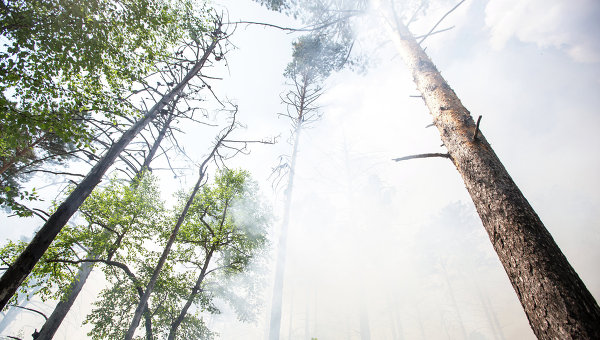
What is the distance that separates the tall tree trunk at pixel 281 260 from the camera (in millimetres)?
8289

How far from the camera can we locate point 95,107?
15.4ft

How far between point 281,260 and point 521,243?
8.29 m

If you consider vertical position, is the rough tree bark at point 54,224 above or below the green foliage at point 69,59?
below

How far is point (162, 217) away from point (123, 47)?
6.37 meters

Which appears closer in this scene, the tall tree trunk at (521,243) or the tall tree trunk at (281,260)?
the tall tree trunk at (521,243)

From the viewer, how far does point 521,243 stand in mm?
1769

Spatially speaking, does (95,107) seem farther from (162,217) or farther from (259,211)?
(259,211)

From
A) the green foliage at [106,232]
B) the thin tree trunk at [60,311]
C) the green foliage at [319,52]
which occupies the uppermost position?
the green foliage at [319,52]

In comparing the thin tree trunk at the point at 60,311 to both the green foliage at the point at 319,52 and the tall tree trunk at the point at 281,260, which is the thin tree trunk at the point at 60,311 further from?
the green foliage at the point at 319,52

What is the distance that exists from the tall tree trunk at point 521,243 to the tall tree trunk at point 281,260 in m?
7.94

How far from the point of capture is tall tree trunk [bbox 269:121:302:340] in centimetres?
829

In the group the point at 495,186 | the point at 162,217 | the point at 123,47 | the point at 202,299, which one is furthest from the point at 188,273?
the point at 495,186

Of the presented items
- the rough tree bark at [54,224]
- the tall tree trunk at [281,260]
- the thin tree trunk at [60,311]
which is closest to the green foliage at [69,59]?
the rough tree bark at [54,224]

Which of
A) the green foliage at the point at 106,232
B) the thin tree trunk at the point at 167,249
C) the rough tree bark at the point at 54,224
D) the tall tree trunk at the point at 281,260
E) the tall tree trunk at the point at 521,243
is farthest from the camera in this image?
the tall tree trunk at the point at 281,260
